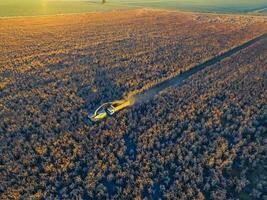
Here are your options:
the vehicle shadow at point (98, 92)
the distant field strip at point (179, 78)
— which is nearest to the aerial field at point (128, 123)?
the vehicle shadow at point (98, 92)

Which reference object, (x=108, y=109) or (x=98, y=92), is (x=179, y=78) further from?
(x=108, y=109)

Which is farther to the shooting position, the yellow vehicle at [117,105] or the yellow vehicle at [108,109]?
the yellow vehicle at [117,105]

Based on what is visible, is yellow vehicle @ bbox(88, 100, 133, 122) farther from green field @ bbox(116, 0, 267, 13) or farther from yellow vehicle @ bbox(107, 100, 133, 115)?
green field @ bbox(116, 0, 267, 13)

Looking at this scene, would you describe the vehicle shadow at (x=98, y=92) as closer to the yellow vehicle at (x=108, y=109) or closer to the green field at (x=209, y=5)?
the yellow vehicle at (x=108, y=109)

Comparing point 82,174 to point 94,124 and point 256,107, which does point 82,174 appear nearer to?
point 94,124

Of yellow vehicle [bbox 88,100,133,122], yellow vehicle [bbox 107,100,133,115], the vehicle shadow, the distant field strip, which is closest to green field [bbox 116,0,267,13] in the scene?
the distant field strip

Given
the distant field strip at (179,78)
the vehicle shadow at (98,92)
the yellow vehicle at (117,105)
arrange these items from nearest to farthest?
1. the yellow vehicle at (117,105)
2. the vehicle shadow at (98,92)
3. the distant field strip at (179,78)
